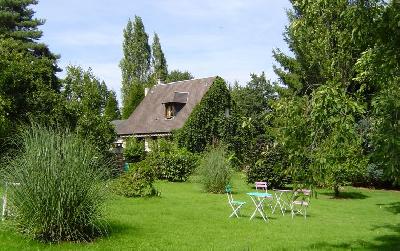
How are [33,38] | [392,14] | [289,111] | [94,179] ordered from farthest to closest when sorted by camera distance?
[33,38], [94,179], [289,111], [392,14]

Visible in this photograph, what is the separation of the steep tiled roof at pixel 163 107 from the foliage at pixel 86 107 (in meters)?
13.6

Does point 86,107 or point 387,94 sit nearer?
point 387,94

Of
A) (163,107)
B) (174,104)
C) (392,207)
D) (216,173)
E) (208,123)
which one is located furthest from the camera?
(163,107)

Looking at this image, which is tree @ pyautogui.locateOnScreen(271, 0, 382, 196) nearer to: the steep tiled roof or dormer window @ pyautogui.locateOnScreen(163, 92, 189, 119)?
the steep tiled roof

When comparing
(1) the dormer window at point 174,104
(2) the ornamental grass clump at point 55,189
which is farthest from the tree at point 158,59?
(2) the ornamental grass clump at point 55,189

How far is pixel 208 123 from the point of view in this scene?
3553 centimetres

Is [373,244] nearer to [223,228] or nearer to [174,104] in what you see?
[223,228]

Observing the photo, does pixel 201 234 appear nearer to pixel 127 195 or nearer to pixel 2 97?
pixel 127 195

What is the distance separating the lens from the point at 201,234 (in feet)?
33.6

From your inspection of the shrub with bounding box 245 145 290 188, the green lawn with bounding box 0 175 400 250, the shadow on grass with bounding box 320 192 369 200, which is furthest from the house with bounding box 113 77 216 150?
the green lawn with bounding box 0 175 400 250

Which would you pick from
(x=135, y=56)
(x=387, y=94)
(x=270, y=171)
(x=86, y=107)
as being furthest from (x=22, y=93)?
(x=135, y=56)

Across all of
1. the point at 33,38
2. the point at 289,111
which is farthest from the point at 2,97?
the point at 33,38

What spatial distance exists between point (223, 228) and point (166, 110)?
28.8m

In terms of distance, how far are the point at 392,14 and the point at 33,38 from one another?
42788 mm
